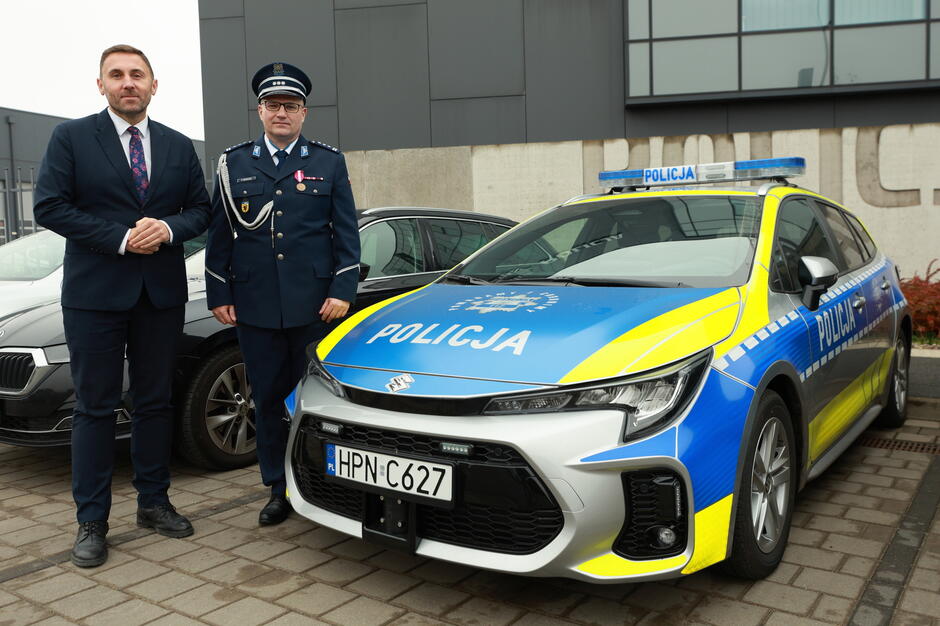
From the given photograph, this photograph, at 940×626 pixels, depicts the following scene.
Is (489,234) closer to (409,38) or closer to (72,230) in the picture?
(72,230)

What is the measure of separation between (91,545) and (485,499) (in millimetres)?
1776

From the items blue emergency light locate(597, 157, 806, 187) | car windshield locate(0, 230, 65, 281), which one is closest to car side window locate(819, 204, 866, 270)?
blue emergency light locate(597, 157, 806, 187)

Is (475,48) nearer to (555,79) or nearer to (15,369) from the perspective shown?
(555,79)

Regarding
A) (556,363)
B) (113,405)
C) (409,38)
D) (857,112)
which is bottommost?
(113,405)

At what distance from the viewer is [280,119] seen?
360cm

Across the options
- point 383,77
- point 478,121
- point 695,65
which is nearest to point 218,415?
point 478,121

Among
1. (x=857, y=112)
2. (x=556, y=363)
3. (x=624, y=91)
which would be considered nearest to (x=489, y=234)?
(x=556, y=363)

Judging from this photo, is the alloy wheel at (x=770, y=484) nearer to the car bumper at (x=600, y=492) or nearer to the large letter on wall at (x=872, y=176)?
the car bumper at (x=600, y=492)

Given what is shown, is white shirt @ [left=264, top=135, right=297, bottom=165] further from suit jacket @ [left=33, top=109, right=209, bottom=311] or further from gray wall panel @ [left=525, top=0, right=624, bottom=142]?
gray wall panel @ [left=525, top=0, right=624, bottom=142]

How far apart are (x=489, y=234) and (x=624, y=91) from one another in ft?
32.4

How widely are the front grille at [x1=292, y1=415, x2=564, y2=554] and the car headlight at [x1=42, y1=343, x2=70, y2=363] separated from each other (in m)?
1.95

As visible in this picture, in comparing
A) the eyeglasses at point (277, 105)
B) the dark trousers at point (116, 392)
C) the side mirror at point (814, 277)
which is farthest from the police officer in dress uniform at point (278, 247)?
the side mirror at point (814, 277)

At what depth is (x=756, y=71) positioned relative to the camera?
562 inches

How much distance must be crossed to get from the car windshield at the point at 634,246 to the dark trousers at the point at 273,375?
76 cm
